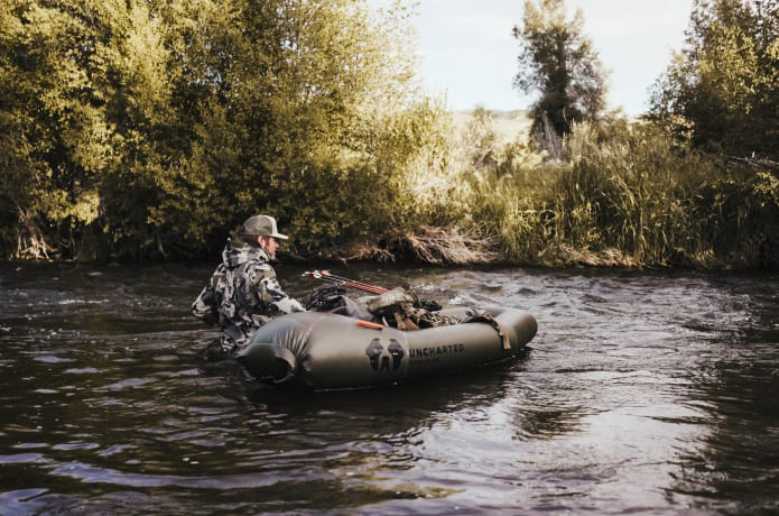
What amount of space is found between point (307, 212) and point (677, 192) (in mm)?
7282

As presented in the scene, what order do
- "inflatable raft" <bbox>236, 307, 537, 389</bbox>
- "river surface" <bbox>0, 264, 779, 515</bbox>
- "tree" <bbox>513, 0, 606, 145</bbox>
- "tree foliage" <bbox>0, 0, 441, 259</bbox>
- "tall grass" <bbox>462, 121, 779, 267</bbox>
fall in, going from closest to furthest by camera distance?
"river surface" <bbox>0, 264, 779, 515</bbox> → "inflatable raft" <bbox>236, 307, 537, 389</bbox> → "tall grass" <bbox>462, 121, 779, 267</bbox> → "tree foliage" <bbox>0, 0, 441, 259</bbox> → "tree" <bbox>513, 0, 606, 145</bbox>

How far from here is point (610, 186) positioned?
15.6 metres

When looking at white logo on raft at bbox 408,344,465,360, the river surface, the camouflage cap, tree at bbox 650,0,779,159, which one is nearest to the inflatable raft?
white logo on raft at bbox 408,344,465,360

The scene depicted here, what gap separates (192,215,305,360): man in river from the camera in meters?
6.89

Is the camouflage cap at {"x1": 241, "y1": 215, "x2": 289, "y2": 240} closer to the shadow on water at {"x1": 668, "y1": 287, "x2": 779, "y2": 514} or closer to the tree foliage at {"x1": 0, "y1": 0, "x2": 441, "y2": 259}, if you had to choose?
the shadow on water at {"x1": 668, "y1": 287, "x2": 779, "y2": 514}

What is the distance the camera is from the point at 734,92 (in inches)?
604

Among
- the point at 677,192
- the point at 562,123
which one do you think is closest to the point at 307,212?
the point at 677,192

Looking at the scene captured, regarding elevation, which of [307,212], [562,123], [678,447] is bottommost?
[678,447]

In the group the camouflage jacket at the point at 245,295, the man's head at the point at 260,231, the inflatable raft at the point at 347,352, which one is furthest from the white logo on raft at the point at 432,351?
the man's head at the point at 260,231

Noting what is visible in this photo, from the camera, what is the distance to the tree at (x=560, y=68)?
3991cm

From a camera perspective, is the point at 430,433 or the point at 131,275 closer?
the point at 430,433

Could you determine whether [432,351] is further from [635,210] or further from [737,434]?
[635,210]

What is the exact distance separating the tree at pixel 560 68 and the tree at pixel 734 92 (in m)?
17.2

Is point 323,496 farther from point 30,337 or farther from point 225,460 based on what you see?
point 30,337
